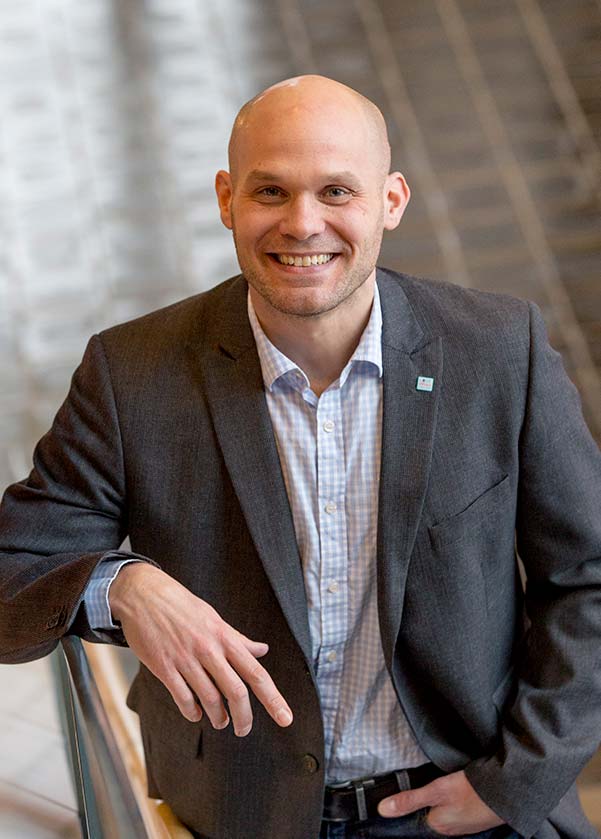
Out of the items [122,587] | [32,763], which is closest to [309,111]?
[122,587]

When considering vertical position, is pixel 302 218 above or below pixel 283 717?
above

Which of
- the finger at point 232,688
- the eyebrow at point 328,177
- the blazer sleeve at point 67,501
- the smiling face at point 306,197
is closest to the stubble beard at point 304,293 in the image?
the smiling face at point 306,197

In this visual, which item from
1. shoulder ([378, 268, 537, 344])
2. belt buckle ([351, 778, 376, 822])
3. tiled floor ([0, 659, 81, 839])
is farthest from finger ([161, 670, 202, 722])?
shoulder ([378, 268, 537, 344])

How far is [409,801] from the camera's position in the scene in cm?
216

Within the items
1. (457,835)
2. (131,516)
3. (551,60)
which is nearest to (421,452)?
(131,516)

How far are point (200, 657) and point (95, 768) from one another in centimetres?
21

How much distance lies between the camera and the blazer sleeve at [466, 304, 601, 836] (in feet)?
6.98

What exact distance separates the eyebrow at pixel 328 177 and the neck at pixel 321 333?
0.57 feet

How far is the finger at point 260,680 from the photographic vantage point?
1.78m

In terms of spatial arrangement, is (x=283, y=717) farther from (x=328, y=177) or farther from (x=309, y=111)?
(x=309, y=111)

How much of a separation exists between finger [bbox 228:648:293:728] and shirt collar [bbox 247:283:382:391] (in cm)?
51

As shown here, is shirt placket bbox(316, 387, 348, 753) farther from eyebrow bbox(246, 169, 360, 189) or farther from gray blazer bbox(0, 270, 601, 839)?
eyebrow bbox(246, 169, 360, 189)

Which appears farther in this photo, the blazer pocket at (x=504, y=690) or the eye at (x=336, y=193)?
the blazer pocket at (x=504, y=690)

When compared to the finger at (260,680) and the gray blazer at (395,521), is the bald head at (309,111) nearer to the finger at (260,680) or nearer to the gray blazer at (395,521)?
the gray blazer at (395,521)
